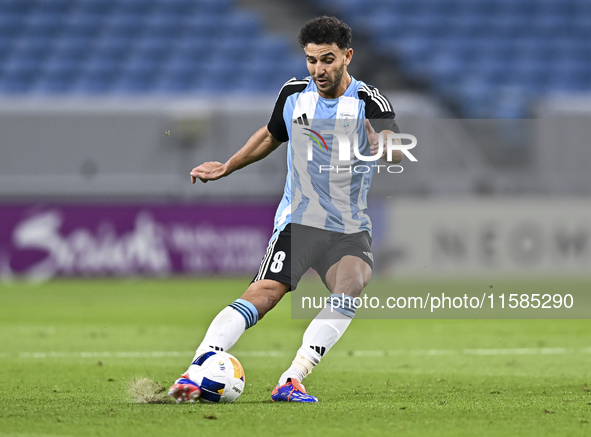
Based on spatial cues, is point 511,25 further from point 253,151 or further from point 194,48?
point 253,151

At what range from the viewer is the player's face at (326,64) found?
16.7 feet

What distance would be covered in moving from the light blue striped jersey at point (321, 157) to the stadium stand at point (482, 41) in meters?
14.1

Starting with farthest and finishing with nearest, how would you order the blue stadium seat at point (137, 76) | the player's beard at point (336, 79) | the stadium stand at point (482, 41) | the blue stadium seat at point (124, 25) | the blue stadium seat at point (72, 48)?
the blue stadium seat at point (124, 25) → the blue stadium seat at point (72, 48) → the stadium stand at point (482, 41) → the blue stadium seat at point (137, 76) → the player's beard at point (336, 79)

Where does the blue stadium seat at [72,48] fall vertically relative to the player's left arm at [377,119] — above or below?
below

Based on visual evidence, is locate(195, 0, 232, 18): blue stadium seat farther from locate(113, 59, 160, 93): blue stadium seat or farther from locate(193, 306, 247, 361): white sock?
locate(193, 306, 247, 361): white sock

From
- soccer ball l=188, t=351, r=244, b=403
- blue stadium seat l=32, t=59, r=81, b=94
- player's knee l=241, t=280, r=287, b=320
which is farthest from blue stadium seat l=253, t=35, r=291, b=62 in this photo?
soccer ball l=188, t=351, r=244, b=403

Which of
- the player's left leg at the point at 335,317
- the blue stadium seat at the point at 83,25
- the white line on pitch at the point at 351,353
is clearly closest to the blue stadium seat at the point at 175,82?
the blue stadium seat at the point at 83,25

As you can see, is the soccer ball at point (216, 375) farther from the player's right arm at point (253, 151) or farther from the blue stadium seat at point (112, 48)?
the blue stadium seat at point (112, 48)

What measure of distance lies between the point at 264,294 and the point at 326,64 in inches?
49.3

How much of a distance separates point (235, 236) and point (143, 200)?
5.20 feet

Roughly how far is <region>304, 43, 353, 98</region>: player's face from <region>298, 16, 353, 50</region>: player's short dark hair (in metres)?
0.02

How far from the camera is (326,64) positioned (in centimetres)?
513

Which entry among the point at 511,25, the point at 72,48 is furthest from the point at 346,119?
the point at 511,25

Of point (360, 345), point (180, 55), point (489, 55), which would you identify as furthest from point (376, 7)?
point (360, 345)
